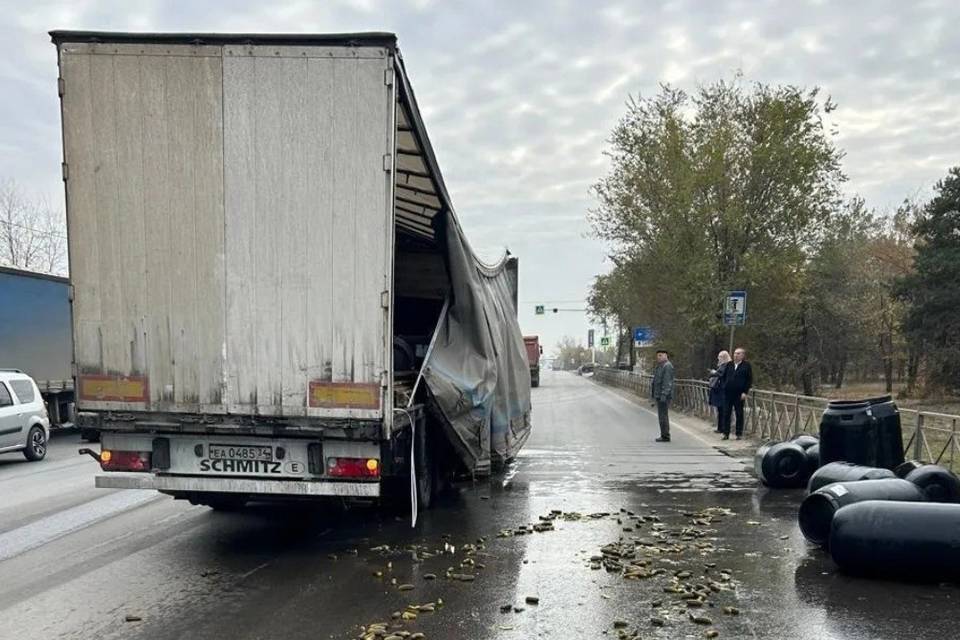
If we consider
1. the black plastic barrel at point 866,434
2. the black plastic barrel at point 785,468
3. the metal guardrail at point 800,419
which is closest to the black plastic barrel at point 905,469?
the black plastic barrel at point 866,434

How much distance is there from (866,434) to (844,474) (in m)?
1.51

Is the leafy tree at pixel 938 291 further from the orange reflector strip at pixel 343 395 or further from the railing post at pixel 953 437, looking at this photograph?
the orange reflector strip at pixel 343 395

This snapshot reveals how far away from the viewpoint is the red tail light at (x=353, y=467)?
19.9ft

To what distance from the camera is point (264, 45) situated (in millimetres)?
5828

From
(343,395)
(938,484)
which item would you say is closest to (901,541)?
(938,484)

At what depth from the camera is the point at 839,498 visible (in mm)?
6488

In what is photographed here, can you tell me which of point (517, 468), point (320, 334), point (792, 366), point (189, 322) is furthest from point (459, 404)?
point (792, 366)

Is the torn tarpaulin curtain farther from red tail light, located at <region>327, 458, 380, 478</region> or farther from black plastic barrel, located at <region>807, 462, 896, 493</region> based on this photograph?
black plastic barrel, located at <region>807, 462, 896, 493</region>

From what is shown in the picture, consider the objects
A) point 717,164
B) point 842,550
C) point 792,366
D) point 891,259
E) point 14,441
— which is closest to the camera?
point 842,550

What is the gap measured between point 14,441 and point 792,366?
28.0 metres

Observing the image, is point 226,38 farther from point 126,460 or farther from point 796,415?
point 796,415

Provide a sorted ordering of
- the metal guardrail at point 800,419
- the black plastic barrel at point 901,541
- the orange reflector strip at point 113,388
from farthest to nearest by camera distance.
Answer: the metal guardrail at point 800,419 → the orange reflector strip at point 113,388 → the black plastic barrel at point 901,541

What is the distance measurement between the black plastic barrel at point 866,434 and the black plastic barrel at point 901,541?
3.06m

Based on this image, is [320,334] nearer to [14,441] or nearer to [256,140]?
[256,140]
